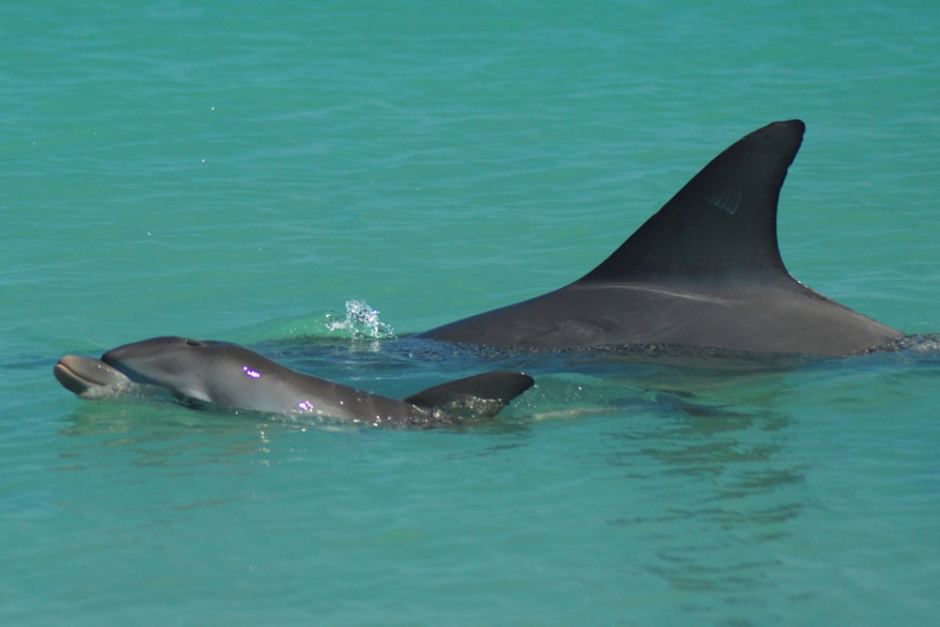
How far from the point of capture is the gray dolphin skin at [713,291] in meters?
8.58

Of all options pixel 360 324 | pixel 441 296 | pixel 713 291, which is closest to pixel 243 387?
pixel 360 324

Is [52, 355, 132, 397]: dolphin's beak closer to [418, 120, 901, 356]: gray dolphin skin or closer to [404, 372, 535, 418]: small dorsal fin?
[404, 372, 535, 418]: small dorsal fin

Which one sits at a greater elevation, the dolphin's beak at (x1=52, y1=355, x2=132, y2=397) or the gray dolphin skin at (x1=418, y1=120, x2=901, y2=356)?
the gray dolphin skin at (x1=418, y1=120, x2=901, y2=356)

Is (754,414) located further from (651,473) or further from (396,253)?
(396,253)

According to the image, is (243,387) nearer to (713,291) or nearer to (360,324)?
(360,324)

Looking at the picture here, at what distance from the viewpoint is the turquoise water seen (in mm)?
5766

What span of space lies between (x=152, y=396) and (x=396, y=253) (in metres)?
4.98

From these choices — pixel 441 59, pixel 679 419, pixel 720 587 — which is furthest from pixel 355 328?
pixel 441 59

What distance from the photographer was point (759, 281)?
880 centimetres

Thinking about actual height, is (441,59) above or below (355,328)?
above

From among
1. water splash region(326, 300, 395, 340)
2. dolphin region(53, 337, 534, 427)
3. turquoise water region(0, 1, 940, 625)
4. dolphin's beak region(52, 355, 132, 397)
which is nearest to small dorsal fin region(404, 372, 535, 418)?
dolphin region(53, 337, 534, 427)

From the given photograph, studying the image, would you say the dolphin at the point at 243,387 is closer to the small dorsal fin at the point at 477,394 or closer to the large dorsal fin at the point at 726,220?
the small dorsal fin at the point at 477,394

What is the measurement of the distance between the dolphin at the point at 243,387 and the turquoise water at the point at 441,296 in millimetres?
145

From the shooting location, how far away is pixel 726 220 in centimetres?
868
